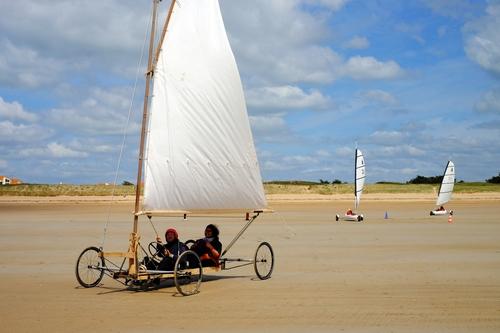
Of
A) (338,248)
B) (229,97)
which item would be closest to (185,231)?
(338,248)

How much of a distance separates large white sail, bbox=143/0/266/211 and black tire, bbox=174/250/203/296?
1.04m

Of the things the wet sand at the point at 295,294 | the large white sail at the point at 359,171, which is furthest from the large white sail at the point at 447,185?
the wet sand at the point at 295,294

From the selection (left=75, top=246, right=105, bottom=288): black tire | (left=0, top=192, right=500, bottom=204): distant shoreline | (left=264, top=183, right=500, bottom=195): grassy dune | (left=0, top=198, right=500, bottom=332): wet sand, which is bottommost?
(left=0, top=198, right=500, bottom=332): wet sand

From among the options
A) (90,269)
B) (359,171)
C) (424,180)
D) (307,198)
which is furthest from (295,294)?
(424,180)

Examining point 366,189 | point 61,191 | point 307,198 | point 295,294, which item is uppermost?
point 61,191

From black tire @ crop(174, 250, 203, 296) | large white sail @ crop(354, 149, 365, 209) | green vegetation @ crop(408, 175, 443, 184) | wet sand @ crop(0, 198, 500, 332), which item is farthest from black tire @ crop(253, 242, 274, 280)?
green vegetation @ crop(408, 175, 443, 184)

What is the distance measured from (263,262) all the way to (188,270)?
223 cm

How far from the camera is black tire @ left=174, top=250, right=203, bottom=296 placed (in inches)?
414

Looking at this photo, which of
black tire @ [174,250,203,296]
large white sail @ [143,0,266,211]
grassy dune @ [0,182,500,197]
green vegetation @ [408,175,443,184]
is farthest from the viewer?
green vegetation @ [408,175,443,184]

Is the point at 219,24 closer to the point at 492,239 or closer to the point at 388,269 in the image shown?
the point at 388,269

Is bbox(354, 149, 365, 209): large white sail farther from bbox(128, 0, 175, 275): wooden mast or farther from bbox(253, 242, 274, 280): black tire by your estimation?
bbox(128, 0, 175, 275): wooden mast

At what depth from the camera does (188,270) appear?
10.7 meters

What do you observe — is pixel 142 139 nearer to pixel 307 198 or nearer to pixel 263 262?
pixel 263 262

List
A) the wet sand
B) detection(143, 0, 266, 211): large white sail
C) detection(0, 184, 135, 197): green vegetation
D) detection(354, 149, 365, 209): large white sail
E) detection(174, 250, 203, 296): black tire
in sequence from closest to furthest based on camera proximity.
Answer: the wet sand < detection(174, 250, 203, 296): black tire < detection(143, 0, 266, 211): large white sail < detection(354, 149, 365, 209): large white sail < detection(0, 184, 135, 197): green vegetation
